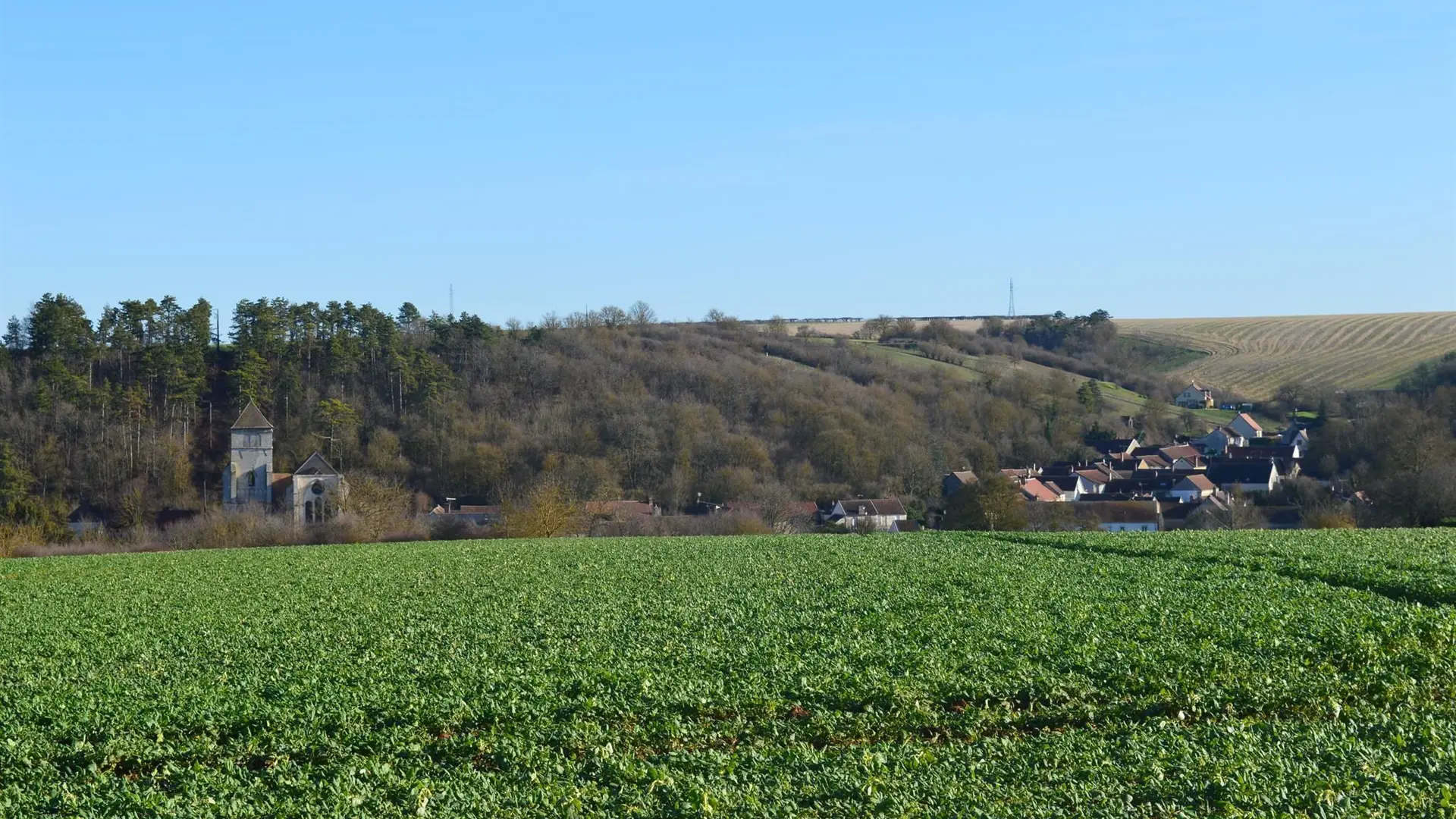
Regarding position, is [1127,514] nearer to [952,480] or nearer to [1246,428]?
[952,480]

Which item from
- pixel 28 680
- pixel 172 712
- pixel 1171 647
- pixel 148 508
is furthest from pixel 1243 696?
pixel 148 508

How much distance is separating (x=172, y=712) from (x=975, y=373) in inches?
4229

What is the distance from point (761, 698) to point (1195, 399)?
4540 inches

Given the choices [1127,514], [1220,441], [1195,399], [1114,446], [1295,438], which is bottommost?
[1127,514]

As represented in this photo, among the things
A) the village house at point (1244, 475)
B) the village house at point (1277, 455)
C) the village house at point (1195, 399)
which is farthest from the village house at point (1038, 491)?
the village house at point (1195, 399)

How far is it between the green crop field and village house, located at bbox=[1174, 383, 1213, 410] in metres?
99.2

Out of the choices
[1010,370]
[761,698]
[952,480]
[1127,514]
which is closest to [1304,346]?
[1010,370]

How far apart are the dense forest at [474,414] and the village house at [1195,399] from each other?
30.3 feet

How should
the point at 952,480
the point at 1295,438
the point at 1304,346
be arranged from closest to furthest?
1. the point at 952,480
2. the point at 1295,438
3. the point at 1304,346

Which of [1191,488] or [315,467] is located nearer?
[315,467]

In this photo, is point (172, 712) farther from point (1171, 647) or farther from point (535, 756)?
point (1171, 647)

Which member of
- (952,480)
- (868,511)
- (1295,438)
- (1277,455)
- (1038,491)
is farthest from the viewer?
(1295,438)

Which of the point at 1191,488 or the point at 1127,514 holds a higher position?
the point at 1191,488

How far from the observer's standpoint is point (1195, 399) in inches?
4712
